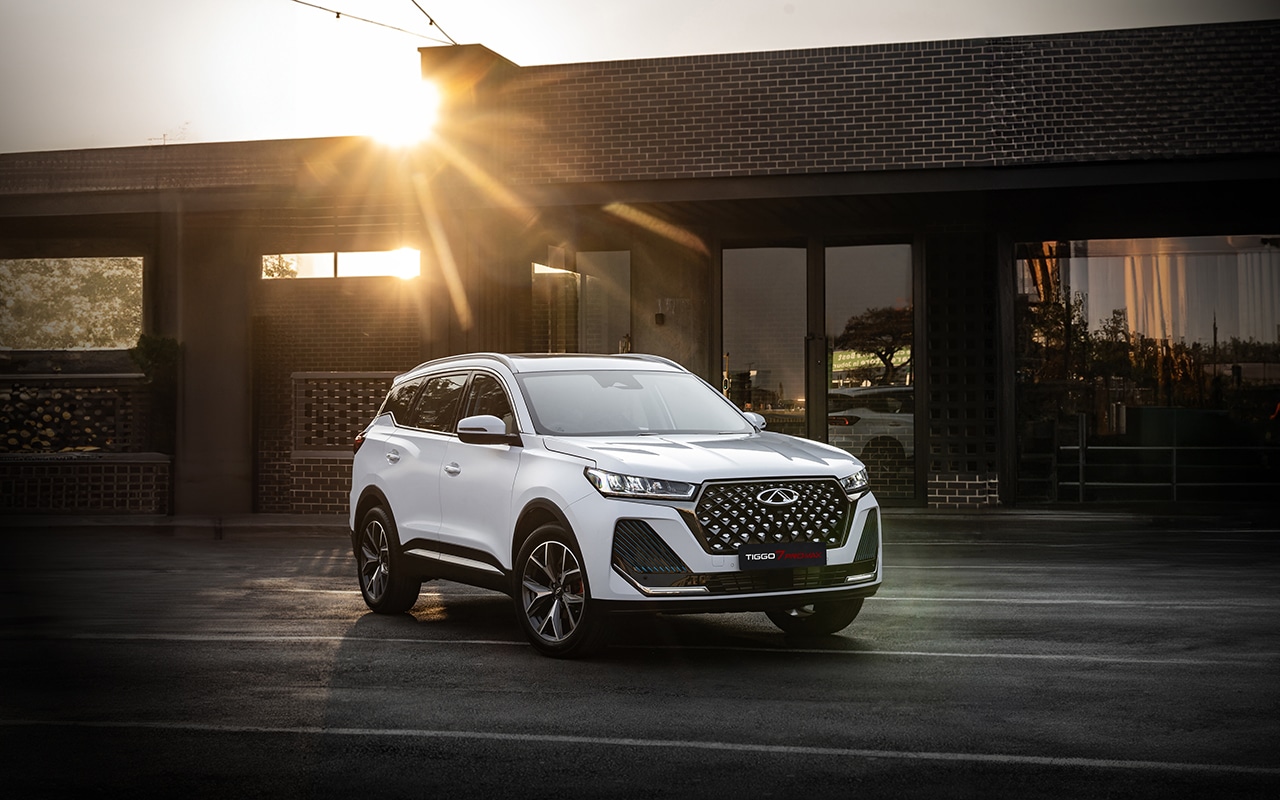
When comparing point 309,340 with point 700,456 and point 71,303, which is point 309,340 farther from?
point 700,456

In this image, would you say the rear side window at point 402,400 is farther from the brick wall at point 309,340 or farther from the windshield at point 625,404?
the brick wall at point 309,340

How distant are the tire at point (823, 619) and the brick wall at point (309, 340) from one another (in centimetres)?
1179

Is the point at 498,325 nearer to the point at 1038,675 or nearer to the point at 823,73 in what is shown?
the point at 823,73

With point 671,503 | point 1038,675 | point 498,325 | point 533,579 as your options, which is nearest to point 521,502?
point 533,579

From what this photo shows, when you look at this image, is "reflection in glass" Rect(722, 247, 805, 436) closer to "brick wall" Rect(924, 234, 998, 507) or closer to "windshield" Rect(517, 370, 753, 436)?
"brick wall" Rect(924, 234, 998, 507)

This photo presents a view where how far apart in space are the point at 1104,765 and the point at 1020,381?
13.4 meters

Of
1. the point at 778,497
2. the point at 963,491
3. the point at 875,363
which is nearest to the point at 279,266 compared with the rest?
the point at 875,363

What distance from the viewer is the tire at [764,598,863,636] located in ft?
29.9

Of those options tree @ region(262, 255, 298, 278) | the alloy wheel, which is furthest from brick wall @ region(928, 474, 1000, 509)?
the alloy wheel

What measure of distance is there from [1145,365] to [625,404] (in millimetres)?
11124

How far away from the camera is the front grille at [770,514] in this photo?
7.96 meters

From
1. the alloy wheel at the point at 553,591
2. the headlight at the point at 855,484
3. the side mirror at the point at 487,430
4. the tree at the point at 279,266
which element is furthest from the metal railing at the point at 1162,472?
the alloy wheel at the point at 553,591

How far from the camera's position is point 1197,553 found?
1416 cm

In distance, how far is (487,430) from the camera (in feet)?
29.2
